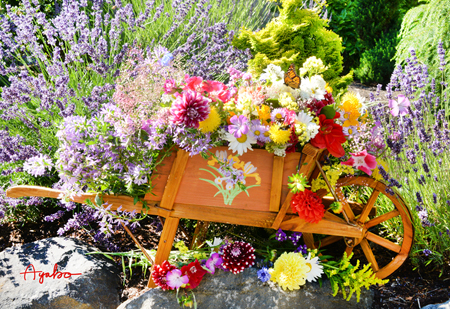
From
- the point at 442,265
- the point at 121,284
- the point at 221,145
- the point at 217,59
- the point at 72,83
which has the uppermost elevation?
the point at 217,59

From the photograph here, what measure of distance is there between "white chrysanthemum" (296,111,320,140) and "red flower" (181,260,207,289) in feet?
2.75

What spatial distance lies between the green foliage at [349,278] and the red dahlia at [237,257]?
392 millimetres

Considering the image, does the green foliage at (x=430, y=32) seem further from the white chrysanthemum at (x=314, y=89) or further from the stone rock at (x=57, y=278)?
the stone rock at (x=57, y=278)

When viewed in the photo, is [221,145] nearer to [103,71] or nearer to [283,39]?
[103,71]

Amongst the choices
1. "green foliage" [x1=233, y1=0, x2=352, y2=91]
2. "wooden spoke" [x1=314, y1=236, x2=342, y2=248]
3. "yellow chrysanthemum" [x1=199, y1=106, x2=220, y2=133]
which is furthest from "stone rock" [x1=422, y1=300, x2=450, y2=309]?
"green foliage" [x1=233, y1=0, x2=352, y2=91]

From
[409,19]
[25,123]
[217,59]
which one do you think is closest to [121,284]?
[25,123]

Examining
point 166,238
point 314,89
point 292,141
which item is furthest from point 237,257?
point 314,89

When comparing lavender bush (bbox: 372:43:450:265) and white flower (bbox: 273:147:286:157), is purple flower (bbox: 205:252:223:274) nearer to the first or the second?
white flower (bbox: 273:147:286:157)

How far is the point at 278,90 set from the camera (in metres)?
1.62

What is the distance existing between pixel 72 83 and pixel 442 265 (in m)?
2.58

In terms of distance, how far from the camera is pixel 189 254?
1949mm

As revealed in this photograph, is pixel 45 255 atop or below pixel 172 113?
below

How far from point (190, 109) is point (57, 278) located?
122 centimetres

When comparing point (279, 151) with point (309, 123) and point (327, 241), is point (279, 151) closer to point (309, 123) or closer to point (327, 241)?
point (309, 123)
